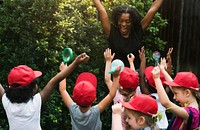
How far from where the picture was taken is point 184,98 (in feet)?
12.9

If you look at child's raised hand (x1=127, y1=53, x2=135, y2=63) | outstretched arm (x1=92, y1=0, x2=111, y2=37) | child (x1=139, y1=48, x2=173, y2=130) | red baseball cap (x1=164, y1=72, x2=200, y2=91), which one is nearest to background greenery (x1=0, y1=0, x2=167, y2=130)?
outstretched arm (x1=92, y1=0, x2=111, y2=37)

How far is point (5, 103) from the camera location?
12.5 ft

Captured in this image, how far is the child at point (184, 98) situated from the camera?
3695 mm

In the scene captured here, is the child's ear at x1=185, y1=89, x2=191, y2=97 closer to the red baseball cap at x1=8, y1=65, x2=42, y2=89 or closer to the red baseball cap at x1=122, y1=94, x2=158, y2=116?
the red baseball cap at x1=122, y1=94, x2=158, y2=116

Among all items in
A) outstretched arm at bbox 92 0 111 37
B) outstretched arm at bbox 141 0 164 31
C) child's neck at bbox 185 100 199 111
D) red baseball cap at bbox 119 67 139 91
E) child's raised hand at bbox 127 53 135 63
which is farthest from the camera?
outstretched arm at bbox 141 0 164 31

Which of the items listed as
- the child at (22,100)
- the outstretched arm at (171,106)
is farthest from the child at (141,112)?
the child at (22,100)

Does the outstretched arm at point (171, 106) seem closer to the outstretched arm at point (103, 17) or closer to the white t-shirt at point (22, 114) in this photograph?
the white t-shirt at point (22, 114)

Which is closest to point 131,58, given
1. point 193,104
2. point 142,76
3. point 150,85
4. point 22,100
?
point 142,76

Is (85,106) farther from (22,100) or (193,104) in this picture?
(193,104)

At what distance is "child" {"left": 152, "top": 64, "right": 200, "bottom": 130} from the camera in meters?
3.70

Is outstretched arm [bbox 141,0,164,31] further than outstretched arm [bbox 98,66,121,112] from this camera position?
Yes

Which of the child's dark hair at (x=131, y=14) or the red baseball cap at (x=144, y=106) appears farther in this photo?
A: the child's dark hair at (x=131, y=14)

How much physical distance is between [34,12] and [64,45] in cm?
61

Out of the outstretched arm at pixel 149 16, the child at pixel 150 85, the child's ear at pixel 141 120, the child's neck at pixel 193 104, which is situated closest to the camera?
the child's ear at pixel 141 120
